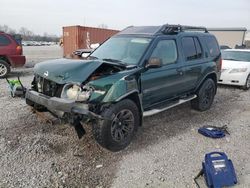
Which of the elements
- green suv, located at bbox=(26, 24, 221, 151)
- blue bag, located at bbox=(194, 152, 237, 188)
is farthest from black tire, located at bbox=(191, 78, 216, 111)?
blue bag, located at bbox=(194, 152, 237, 188)

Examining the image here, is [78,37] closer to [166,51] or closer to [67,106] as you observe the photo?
[166,51]

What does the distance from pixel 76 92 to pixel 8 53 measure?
25.8 ft

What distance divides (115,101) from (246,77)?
7367mm

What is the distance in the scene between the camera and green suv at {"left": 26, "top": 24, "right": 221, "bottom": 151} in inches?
163

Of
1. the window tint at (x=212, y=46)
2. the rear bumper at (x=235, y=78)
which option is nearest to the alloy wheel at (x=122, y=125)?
the window tint at (x=212, y=46)

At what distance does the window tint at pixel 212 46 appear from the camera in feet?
22.9

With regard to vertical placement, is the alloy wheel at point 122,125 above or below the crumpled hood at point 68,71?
below

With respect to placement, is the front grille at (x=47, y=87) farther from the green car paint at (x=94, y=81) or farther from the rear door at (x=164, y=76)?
the rear door at (x=164, y=76)

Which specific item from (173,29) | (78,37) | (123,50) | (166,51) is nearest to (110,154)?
(123,50)

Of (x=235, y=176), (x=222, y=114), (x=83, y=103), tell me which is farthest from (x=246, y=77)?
(x=83, y=103)

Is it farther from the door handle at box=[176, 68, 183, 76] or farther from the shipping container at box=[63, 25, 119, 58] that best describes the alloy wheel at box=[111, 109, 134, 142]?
the shipping container at box=[63, 25, 119, 58]

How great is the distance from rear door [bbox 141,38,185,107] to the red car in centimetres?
752

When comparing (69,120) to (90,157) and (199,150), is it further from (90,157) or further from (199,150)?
(199,150)

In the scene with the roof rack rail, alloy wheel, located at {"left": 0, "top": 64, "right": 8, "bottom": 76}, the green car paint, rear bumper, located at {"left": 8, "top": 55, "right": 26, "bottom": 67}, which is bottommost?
alloy wheel, located at {"left": 0, "top": 64, "right": 8, "bottom": 76}
